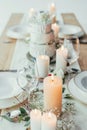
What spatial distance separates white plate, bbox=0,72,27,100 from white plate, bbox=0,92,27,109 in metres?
0.03

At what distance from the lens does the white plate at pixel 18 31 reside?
1795mm

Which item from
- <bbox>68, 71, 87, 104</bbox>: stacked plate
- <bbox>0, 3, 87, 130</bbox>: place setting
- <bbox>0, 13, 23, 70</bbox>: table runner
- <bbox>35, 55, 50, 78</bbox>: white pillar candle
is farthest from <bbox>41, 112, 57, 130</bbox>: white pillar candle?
<bbox>0, 13, 23, 70</bbox>: table runner

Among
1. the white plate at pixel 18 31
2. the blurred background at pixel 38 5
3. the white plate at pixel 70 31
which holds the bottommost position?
the blurred background at pixel 38 5

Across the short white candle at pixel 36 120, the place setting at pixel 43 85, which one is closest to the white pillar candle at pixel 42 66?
the place setting at pixel 43 85

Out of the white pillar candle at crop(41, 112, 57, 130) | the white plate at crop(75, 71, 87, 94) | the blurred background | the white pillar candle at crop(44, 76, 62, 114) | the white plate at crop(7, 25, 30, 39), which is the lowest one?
the blurred background

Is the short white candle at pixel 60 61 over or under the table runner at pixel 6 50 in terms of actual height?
over

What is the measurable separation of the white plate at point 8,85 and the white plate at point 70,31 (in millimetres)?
683

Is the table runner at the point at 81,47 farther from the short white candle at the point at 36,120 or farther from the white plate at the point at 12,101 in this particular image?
the short white candle at the point at 36,120

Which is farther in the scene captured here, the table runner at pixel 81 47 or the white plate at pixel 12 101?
the table runner at pixel 81 47

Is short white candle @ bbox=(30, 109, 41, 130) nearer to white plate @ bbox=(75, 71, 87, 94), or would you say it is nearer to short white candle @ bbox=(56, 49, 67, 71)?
white plate @ bbox=(75, 71, 87, 94)

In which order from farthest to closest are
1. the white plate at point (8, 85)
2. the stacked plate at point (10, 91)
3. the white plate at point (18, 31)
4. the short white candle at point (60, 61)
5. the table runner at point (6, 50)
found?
the white plate at point (18, 31) → the table runner at point (6, 50) → the short white candle at point (60, 61) → the white plate at point (8, 85) → the stacked plate at point (10, 91)

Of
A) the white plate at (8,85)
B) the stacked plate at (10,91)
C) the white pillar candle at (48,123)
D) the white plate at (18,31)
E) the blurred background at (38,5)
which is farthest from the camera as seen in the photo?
the blurred background at (38,5)

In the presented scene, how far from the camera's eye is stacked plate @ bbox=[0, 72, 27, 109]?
991 millimetres

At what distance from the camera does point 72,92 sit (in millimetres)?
1068
